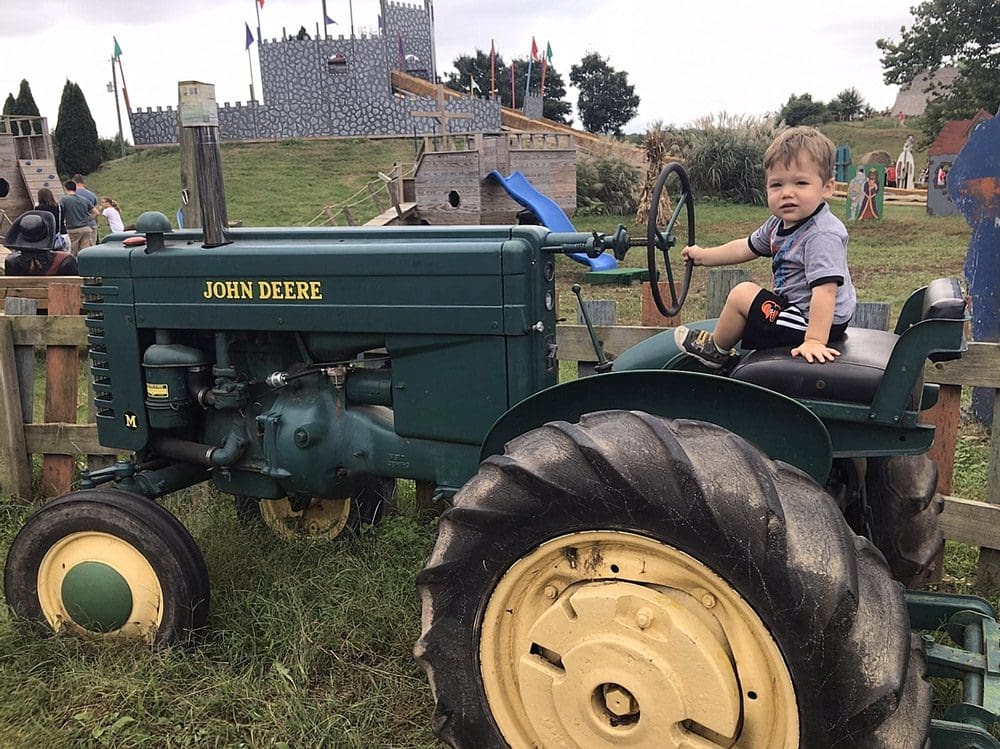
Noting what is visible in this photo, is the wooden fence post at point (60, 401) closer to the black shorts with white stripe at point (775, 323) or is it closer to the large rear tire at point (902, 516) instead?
the black shorts with white stripe at point (775, 323)

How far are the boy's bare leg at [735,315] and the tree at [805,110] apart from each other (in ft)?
175

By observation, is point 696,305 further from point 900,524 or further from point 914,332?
point 914,332

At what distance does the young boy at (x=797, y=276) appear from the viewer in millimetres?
2596

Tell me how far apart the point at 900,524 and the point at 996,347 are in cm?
106

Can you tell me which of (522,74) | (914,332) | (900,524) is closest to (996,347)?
(900,524)

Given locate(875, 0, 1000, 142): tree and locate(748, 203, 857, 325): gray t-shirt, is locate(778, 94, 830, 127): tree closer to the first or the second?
Result: locate(875, 0, 1000, 142): tree

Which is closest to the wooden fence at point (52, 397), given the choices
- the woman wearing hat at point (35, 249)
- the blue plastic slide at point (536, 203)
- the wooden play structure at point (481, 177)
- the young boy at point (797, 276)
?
the young boy at point (797, 276)

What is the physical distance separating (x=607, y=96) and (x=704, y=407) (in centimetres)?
6130

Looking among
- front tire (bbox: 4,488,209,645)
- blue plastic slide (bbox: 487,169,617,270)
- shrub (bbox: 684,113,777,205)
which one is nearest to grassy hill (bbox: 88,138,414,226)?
blue plastic slide (bbox: 487,169,617,270)

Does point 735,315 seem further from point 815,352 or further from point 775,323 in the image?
point 815,352

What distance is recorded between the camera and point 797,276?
2.72m

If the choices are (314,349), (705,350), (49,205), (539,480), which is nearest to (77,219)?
(49,205)

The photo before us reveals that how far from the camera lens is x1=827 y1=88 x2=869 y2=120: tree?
55.7 m

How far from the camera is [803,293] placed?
8.88ft
